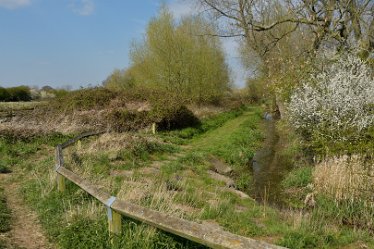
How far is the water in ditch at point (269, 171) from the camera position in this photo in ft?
39.0

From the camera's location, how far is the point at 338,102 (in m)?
14.5

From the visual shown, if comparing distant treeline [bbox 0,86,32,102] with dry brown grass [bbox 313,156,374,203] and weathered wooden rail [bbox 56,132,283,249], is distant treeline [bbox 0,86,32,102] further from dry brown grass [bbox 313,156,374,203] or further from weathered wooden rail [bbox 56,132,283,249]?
weathered wooden rail [bbox 56,132,283,249]

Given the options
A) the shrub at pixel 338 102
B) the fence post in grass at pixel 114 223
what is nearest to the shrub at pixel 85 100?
the shrub at pixel 338 102

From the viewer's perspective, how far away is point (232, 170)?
50.5ft

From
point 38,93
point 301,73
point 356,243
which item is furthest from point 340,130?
point 38,93

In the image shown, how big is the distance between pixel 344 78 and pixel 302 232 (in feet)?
31.5

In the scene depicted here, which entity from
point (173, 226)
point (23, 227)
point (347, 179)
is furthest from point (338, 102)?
point (23, 227)

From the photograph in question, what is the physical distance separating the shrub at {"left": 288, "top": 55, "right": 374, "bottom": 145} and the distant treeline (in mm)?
37555

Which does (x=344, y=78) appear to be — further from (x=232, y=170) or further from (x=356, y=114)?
(x=232, y=170)

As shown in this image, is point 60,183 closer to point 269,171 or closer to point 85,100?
point 269,171

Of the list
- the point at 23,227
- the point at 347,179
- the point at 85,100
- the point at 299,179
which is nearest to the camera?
the point at 23,227

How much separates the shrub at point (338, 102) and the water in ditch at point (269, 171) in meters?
1.88

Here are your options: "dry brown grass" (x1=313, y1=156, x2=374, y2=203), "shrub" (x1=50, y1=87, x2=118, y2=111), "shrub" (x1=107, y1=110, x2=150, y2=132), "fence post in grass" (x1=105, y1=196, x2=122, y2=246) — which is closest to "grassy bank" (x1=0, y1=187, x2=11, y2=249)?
"fence post in grass" (x1=105, y1=196, x2=122, y2=246)

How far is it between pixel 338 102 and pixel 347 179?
532 centimetres
